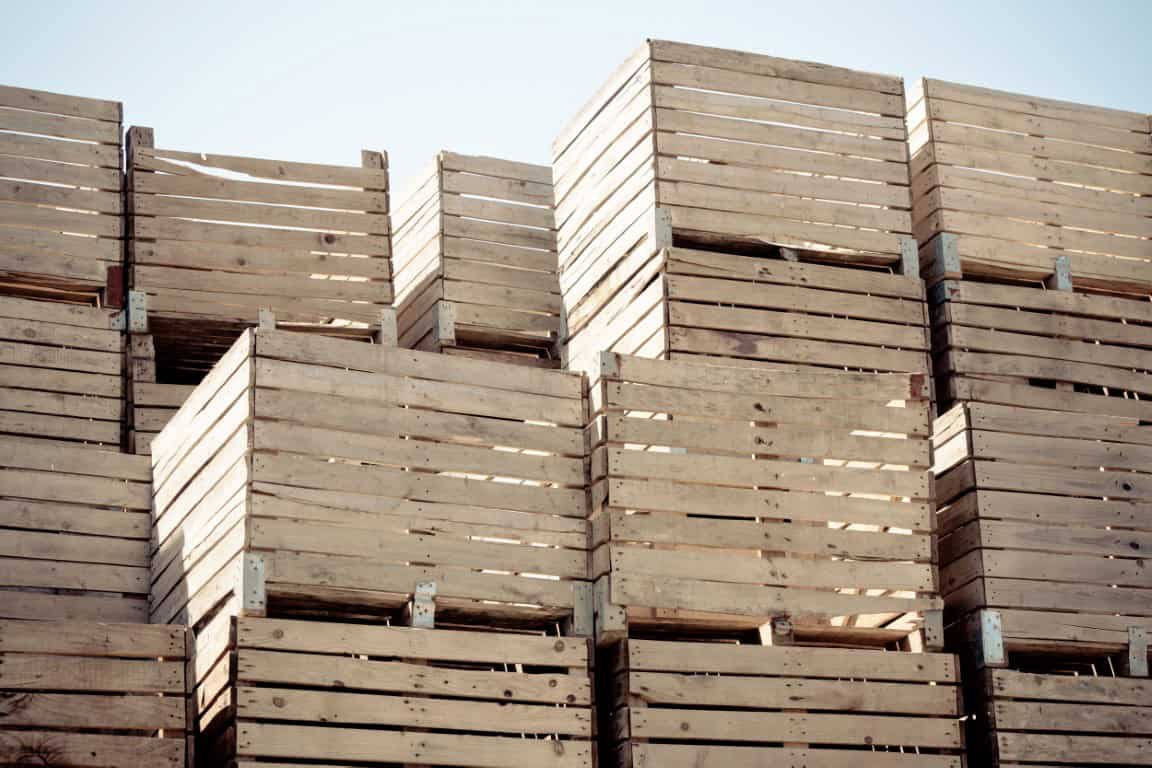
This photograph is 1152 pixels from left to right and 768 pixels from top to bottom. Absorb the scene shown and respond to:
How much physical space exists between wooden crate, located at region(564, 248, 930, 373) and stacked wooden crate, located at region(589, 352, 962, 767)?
518 mm

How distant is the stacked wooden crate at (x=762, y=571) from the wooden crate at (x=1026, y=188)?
70.5 inches

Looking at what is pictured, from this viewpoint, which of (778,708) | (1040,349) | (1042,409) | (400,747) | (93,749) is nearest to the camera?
(93,749)

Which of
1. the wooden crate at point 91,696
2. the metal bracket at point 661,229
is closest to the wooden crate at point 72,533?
the wooden crate at point 91,696

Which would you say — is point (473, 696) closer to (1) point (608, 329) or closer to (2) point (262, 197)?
(1) point (608, 329)

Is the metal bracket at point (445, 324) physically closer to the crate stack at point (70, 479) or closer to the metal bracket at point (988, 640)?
the crate stack at point (70, 479)

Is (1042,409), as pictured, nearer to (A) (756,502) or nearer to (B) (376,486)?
(A) (756,502)

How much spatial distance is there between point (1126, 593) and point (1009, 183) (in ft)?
9.22

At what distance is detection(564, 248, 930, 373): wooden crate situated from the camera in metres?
10.6

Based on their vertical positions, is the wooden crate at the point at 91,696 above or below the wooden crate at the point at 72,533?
below

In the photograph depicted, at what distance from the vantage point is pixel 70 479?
10.3m

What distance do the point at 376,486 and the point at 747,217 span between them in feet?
10.1

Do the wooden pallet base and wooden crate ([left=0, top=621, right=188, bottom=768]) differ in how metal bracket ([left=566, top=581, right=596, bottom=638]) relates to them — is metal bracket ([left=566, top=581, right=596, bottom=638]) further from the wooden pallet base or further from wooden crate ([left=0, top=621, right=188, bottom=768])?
the wooden pallet base

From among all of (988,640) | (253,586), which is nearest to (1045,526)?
(988,640)

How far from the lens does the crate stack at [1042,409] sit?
10172 mm
